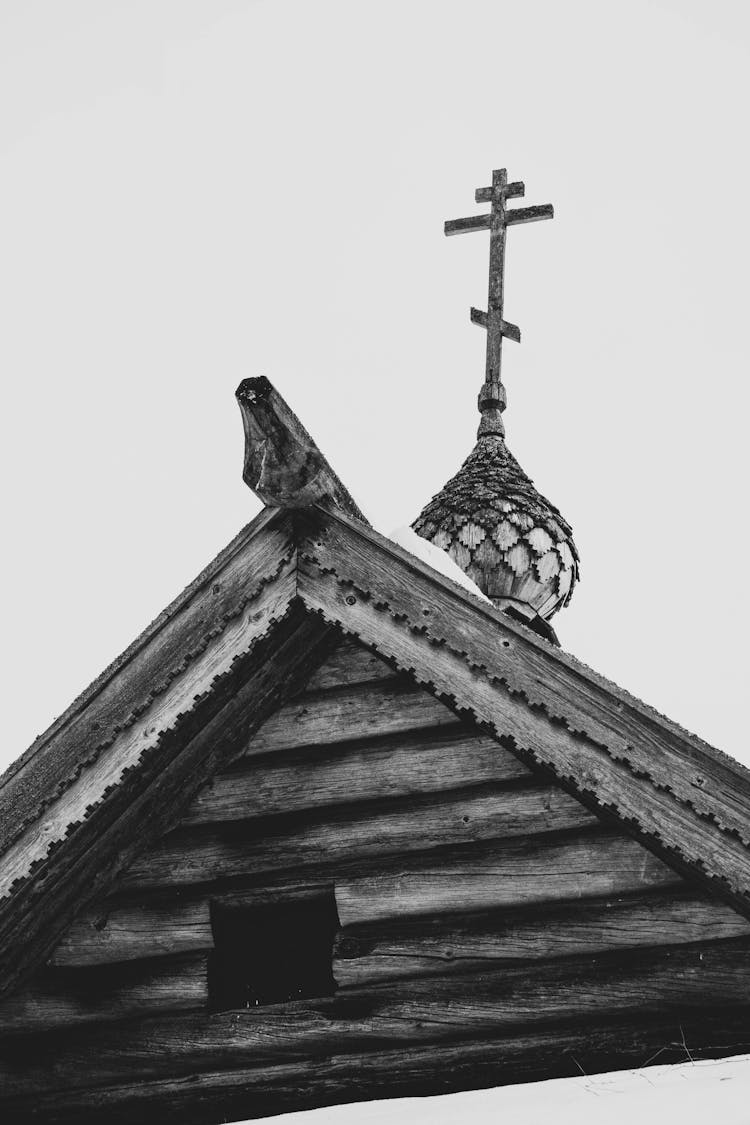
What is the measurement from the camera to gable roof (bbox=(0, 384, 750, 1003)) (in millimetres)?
3383

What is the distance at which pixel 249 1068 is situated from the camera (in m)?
3.65

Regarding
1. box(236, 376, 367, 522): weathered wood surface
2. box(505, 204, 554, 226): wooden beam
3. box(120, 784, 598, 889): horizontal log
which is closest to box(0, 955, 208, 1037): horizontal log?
box(120, 784, 598, 889): horizontal log

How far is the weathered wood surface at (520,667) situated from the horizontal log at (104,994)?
1.12 m

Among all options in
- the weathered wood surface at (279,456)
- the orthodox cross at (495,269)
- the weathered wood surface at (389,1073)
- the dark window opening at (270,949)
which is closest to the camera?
the weathered wood surface at (279,456)

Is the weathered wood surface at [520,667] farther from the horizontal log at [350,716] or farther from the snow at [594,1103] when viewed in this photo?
the snow at [594,1103]

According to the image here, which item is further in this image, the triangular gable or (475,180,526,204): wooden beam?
(475,180,526,204): wooden beam

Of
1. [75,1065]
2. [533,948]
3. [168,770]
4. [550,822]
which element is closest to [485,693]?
[550,822]

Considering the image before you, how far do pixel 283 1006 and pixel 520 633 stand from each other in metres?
1.26

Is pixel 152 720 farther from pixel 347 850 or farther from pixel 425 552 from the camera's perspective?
pixel 425 552

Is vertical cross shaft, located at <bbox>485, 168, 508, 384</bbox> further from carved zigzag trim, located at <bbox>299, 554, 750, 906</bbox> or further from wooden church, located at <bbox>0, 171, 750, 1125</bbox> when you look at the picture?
carved zigzag trim, located at <bbox>299, 554, 750, 906</bbox>

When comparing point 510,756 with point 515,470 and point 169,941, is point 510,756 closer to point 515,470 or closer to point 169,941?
point 169,941

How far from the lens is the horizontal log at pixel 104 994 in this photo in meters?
3.74

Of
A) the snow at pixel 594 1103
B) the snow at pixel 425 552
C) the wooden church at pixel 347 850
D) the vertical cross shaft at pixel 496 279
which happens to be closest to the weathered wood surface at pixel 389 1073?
the wooden church at pixel 347 850

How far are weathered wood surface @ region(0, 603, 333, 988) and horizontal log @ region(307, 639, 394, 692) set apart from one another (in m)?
0.04
